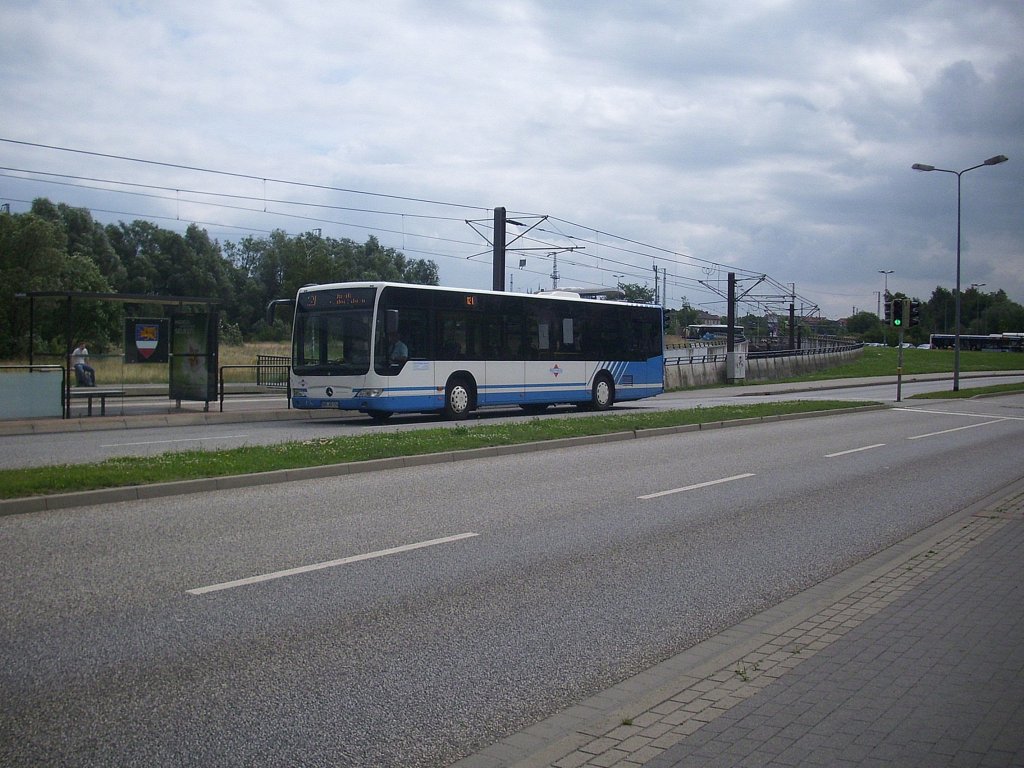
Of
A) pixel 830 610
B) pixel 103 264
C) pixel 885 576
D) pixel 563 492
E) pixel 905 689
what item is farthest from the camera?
pixel 103 264

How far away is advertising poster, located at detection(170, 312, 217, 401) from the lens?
23.8m

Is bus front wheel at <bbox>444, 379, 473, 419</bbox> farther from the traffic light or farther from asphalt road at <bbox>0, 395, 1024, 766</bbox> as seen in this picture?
the traffic light

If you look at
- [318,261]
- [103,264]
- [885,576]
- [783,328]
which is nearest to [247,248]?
[103,264]

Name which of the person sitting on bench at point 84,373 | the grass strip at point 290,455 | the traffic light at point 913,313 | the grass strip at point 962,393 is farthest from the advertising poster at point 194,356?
the grass strip at point 962,393

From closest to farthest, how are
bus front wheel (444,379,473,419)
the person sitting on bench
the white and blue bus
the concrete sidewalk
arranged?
the concrete sidewalk < the white and blue bus < the person sitting on bench < bus front wheel (444,379,473,419)

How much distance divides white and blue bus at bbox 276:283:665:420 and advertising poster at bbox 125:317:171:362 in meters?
3.13

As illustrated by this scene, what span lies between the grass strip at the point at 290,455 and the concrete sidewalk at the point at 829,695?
7684 mm

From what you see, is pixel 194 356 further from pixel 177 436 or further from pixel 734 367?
pixel 734 367

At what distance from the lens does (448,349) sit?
79.4 feet

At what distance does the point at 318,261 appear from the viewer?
4666 cm

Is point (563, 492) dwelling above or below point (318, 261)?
below

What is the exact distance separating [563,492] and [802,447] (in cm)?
750

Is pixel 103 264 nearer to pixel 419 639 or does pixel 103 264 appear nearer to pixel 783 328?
pixel 419 639

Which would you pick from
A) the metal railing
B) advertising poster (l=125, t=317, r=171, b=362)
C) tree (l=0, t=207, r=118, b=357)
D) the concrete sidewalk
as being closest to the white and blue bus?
advertising poster (l=125, t=317, r=171, b=362)
